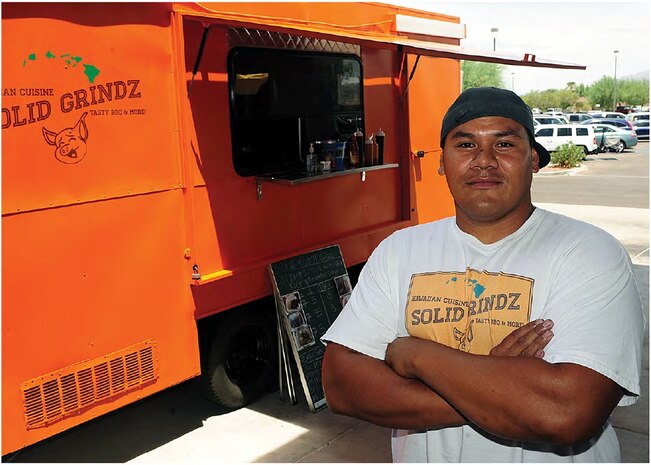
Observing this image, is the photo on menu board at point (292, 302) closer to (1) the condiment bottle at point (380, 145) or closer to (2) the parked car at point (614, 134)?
(1) the condiment bottle at point (380, 145)

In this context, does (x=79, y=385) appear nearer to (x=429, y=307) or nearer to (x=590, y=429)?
(x=429, y=307)

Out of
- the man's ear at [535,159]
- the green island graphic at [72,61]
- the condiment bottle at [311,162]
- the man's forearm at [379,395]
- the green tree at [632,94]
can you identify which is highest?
the green tree at [632,94]

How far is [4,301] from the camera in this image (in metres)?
3.71

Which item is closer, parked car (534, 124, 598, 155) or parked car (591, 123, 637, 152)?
parked car (534, 124, 598, 155)

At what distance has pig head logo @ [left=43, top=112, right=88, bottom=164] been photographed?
3.89 metres

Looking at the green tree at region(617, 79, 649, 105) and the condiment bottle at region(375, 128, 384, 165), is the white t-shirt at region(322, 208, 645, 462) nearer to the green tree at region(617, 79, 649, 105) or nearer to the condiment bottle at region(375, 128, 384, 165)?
the condiment bottle at region(375, 128, 384, 165)

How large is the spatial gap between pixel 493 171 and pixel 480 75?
70259mm

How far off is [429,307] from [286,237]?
3556 mm

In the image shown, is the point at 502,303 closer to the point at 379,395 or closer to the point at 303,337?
the point at 379,395

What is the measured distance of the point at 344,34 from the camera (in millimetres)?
4910

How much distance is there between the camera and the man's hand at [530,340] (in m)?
1.89

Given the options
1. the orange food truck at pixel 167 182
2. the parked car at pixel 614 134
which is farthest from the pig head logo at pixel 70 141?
the parked car at pixel 614 134

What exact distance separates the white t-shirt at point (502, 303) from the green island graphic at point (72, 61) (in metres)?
2.57

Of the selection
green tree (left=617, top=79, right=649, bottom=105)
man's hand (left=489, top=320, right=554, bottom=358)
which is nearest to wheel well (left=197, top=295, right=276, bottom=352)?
man's hand (left=489, top=320, right=554, bottom=358)
